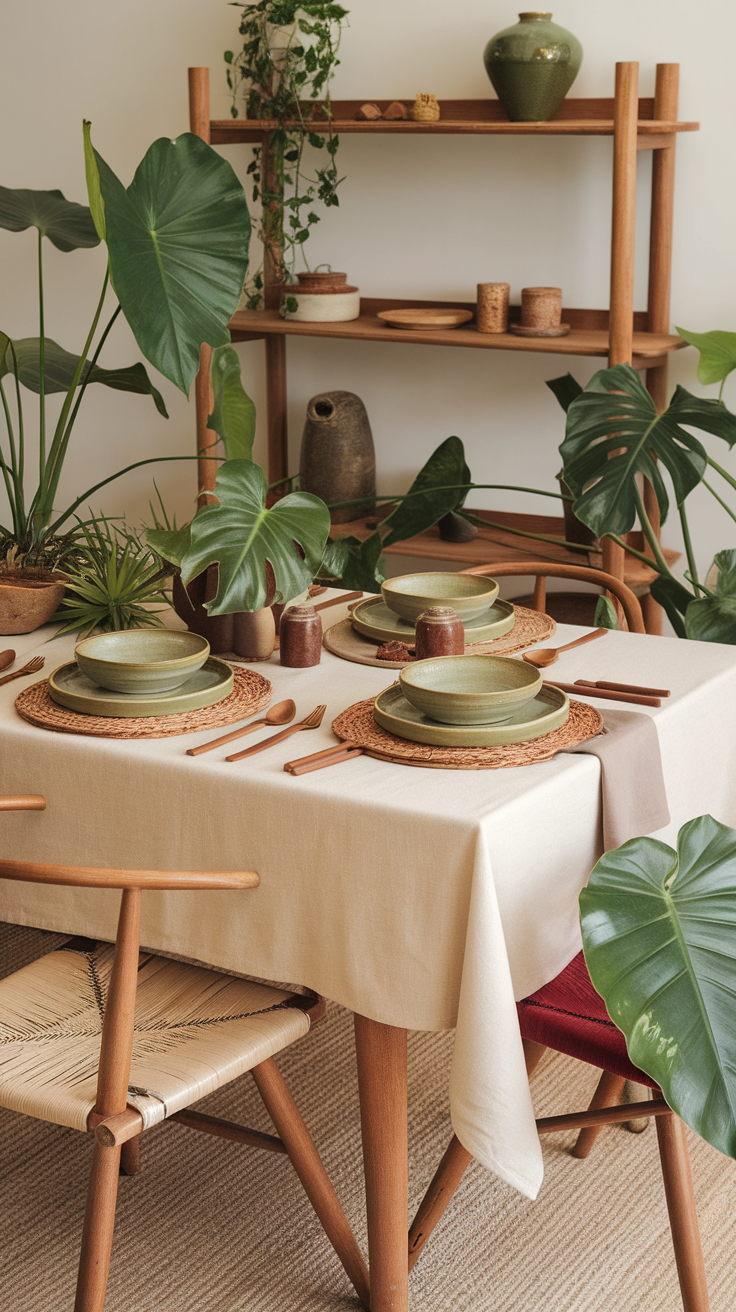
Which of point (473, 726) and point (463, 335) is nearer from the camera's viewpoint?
point (473, 726)

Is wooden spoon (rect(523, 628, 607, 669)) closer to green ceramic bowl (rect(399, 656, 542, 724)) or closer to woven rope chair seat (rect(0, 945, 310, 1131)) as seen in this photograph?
green ceramic bowl (rect(399, 656, 542, 724))

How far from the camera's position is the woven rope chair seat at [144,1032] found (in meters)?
1.37

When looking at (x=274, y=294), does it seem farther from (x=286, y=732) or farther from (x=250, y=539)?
(x=286, y=732)

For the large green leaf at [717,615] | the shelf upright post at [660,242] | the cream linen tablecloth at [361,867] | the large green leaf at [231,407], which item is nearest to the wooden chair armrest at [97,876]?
the cream linen tablecloth at [361,867]

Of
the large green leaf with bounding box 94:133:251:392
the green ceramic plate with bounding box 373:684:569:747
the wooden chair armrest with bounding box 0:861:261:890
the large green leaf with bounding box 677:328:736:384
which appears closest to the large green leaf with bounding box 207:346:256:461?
the large green leaf with bounding box 94:133:251:392

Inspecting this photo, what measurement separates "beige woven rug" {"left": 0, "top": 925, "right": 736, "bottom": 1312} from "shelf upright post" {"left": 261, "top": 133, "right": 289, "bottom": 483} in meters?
2.05

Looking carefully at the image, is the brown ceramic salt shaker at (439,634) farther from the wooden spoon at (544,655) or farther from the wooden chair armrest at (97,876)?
the wooden chair armrest at (97,876)

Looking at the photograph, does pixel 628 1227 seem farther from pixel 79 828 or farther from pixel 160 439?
pixel 160 439

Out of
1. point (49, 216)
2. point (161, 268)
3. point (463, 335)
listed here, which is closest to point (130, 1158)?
point (161, 268)

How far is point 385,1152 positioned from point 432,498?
1954 millimetres

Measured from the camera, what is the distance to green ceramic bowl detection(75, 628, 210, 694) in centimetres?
165

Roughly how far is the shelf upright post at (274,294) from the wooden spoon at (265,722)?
6.82 feet

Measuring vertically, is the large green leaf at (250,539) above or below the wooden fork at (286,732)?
above

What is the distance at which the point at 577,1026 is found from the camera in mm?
1491
